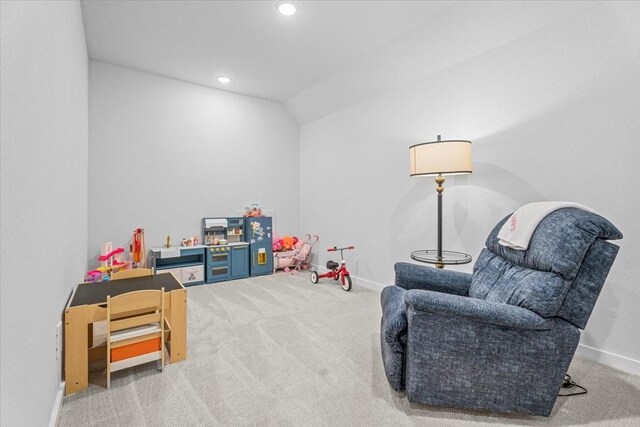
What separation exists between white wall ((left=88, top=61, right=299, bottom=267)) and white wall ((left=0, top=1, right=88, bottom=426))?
2248 millimetres

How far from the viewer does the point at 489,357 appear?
60.2 inches

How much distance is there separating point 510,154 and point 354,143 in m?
2.13

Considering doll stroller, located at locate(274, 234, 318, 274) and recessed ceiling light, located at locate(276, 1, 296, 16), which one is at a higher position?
recessed ceiling light, located at locate(276, 1, 296, 16)

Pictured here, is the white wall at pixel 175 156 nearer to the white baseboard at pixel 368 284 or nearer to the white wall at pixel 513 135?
the white wall at pixel 513 135

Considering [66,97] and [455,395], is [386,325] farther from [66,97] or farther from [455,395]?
[66,97]

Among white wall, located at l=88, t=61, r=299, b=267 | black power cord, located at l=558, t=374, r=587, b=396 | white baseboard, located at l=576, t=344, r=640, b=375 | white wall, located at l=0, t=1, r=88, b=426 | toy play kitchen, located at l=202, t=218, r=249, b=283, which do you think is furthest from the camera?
toy play kitchen, located at l=202, t=218, r=249, b=283

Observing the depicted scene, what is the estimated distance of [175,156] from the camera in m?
4.34

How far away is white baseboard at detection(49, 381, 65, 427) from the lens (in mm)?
1477

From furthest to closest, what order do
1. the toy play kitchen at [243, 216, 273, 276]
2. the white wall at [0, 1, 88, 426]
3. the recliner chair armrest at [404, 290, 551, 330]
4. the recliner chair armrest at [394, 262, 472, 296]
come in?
the toy play kitchen at [243, 216, 273, 276], the recliner chair armrest at [394, 262, 472, 296], the recliner chair armrest at [404, 290, 551, 330], the white wall at [0, 1, 88, 426]

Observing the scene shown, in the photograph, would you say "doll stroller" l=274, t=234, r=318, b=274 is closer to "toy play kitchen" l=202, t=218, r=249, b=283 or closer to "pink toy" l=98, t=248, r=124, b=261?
"toy play kitchen" l=202, t=218, r=249, b=283

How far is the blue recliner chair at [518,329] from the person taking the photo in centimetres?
148

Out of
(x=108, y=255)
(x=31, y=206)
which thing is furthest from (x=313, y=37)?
(x=108, y=255)

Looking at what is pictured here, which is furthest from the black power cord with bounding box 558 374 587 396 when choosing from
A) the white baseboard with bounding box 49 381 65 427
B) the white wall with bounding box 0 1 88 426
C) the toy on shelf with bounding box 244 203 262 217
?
the toy on shelf with bounding box 244 203 262 217

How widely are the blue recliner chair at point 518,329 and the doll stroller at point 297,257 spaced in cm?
335
